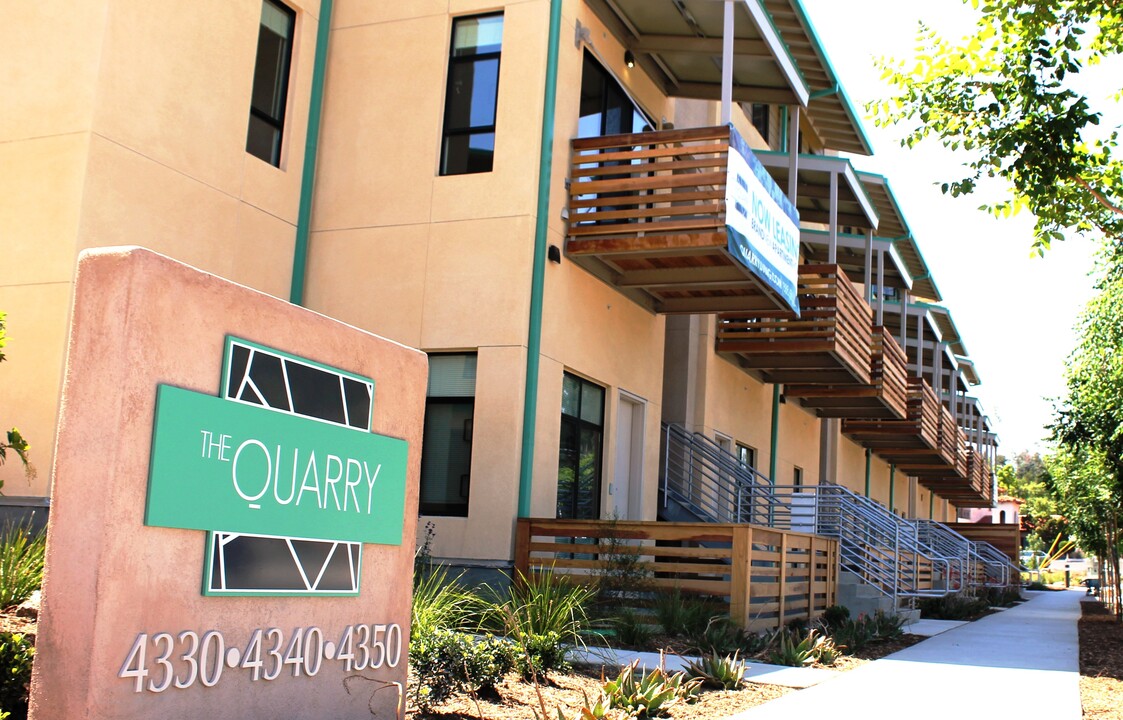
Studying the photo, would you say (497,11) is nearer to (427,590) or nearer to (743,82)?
(743,82)

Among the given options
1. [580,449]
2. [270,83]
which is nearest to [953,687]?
[580,449]

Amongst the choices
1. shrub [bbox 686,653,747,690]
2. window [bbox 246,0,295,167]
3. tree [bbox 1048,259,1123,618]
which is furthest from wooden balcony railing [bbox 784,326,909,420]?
shrub [bbox 686,653,747,690]

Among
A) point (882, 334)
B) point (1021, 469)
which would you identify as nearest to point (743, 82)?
point (882, 334)

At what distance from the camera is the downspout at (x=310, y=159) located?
50.4ft

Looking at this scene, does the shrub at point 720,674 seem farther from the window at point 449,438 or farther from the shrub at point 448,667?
the window at point 449,438

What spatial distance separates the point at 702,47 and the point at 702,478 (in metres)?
7.84

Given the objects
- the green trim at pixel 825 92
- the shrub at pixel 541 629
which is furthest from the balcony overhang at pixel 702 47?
the shrub at pixel 541 629

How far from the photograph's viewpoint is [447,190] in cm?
1501

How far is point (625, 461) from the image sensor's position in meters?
17.5

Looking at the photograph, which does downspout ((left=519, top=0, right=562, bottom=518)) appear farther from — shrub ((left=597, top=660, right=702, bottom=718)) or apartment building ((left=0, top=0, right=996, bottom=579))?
shrub ((left=597, top=660, right=702, bottom=718))

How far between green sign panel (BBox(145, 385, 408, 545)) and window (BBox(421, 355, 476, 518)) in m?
7.18

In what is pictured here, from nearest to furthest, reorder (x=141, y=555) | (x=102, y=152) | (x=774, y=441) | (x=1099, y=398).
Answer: (x=141, y=555), (x=102, y=152), (x=1099, y=398), (x=774, y=441)

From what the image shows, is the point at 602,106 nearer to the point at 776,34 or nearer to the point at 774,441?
the point at 776,34

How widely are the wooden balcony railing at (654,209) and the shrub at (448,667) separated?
24.3ft
